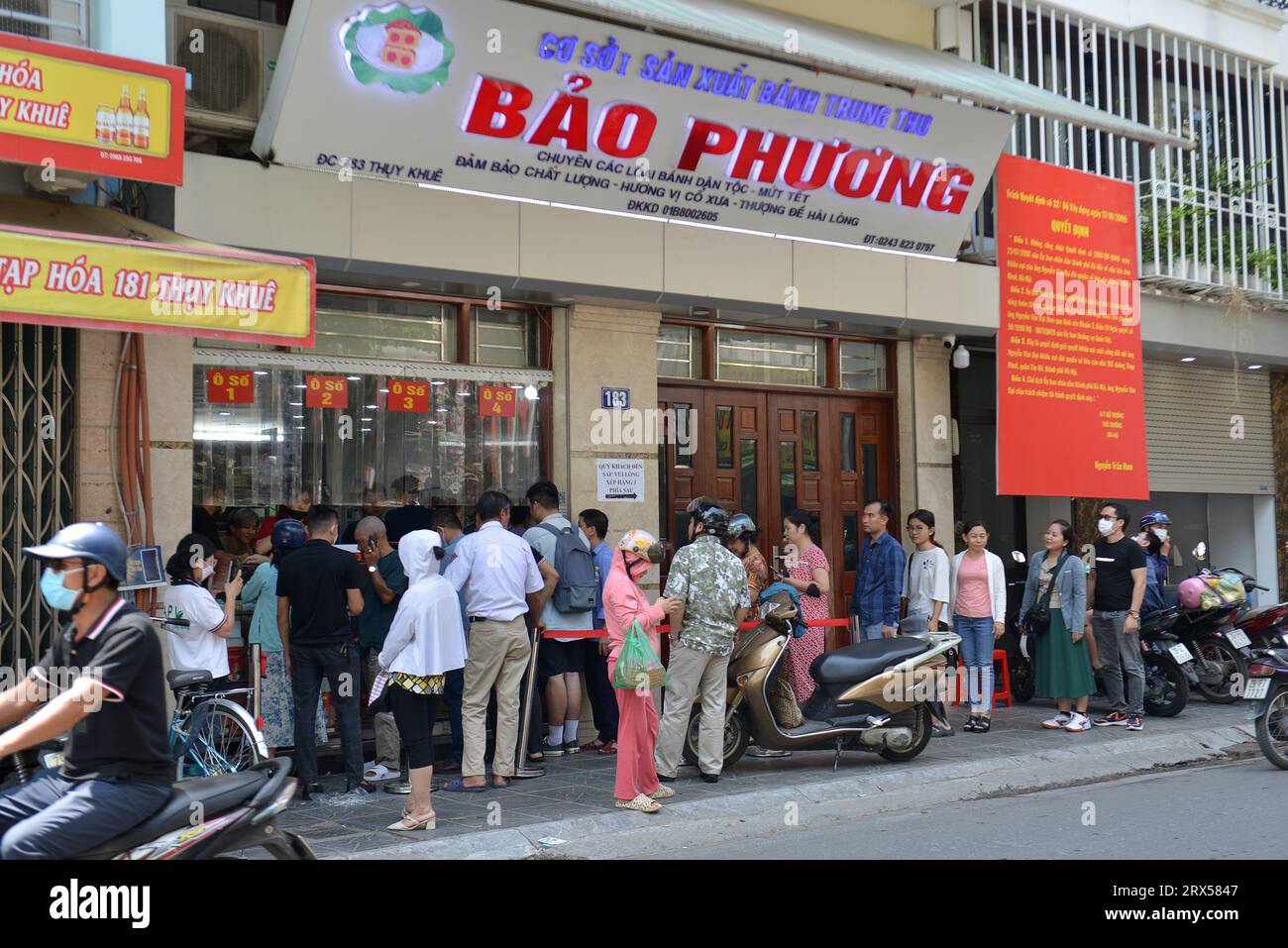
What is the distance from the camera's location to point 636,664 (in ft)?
26.7

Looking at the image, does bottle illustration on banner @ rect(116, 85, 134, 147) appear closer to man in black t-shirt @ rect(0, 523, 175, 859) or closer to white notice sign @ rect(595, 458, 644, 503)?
man in black t-shirt @ rect(0, 523, 175, 859)

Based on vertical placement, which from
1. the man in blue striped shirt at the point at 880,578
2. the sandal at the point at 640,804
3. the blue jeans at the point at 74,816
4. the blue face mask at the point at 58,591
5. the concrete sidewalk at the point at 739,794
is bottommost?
the concrete sidewalk at the point at 739,794

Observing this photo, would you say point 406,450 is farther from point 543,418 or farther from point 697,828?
point 697,828

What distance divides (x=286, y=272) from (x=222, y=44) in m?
2.67

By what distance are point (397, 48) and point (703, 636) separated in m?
4.60

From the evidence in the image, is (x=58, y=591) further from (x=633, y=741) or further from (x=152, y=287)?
(x=633, y=741)

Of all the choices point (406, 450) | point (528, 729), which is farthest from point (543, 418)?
point (528, 729)

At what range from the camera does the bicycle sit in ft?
27.2

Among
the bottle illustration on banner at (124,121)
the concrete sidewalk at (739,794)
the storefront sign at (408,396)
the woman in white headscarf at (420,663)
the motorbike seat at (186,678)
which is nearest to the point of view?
the woman in white headscarf at (420,663)

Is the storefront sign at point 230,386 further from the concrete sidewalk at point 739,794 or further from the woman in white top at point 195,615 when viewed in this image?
the concrete sidewalk at point 739,794

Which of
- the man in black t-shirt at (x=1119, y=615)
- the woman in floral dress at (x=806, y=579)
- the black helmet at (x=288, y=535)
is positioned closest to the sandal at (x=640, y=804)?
the woman in floral dress at (x=806, y=579)

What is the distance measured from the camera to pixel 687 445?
1247 cm

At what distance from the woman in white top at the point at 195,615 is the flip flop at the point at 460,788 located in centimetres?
168

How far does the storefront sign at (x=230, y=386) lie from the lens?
9914 mm
